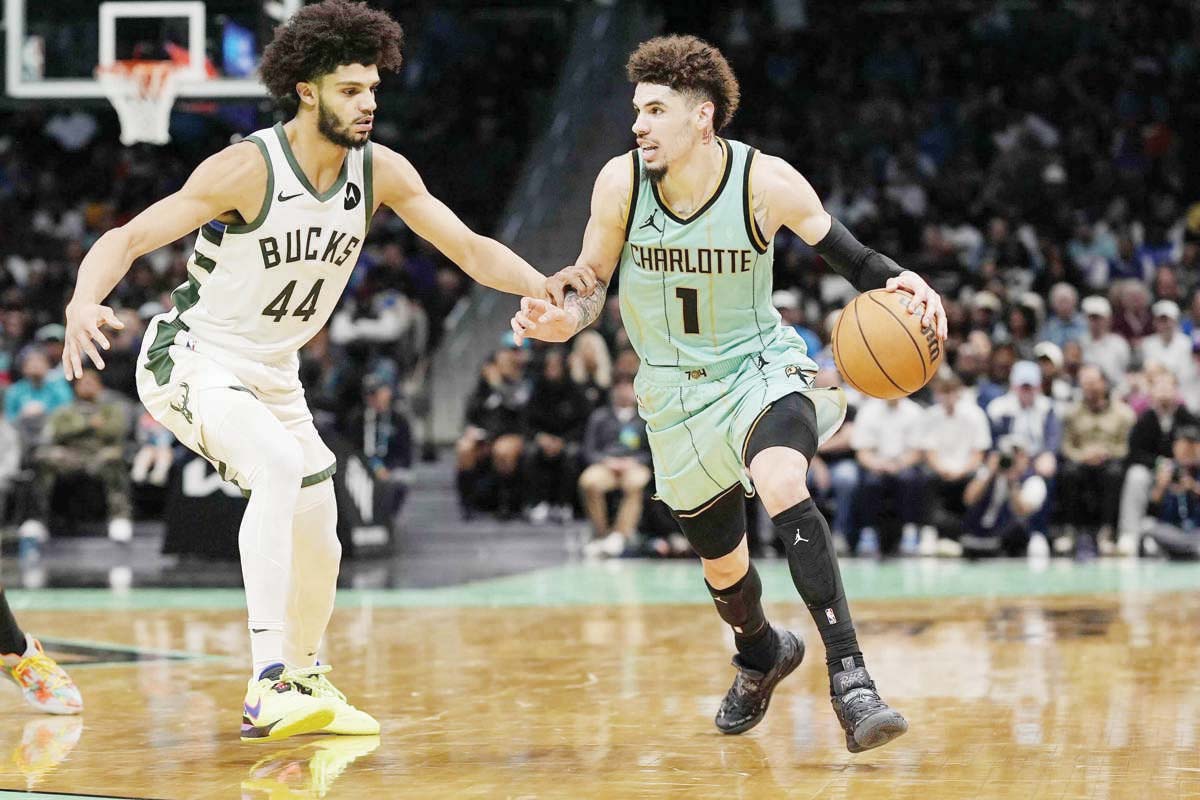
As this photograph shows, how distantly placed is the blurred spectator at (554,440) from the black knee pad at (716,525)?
340 inches

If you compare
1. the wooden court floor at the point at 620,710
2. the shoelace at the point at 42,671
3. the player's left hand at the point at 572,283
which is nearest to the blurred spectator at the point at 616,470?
the wooden court floor at the point at 620,710

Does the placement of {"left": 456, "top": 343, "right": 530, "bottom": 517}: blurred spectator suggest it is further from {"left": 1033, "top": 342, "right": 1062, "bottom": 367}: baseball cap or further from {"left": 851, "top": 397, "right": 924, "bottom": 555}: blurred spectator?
{"left": 1033, "top": 342, "right": 1062, "bottom": 367}: baseball cap

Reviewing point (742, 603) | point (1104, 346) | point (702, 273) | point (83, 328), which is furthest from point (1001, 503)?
point (83, 328)

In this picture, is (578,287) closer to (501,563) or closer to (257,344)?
(257,344)

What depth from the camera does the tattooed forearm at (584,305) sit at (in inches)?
214

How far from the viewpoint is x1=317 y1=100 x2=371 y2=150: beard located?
5352 millimetres

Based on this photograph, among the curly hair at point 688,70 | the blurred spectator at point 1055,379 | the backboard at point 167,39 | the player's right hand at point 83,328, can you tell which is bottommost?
the blurred spectator at point 1055,379

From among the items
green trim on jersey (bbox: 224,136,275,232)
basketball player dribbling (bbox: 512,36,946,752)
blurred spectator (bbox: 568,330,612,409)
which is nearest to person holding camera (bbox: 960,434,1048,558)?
blurred spectator (bbox: 568,330,612,409)

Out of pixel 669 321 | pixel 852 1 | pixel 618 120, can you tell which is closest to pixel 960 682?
pixel 669 321

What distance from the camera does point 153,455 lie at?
14.1 metres

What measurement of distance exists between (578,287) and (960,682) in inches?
93.2

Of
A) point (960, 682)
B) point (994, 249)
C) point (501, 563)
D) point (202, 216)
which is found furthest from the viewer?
point (994, 249)

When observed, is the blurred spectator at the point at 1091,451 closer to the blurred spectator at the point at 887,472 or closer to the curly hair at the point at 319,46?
the blurred spectator at the point at 887,472

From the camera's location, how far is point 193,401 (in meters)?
5.29
